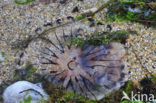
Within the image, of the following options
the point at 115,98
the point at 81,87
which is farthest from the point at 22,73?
the point at 115,98

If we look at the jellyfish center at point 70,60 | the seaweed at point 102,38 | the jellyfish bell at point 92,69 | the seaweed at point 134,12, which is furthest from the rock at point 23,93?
the seaweed at point 134,12

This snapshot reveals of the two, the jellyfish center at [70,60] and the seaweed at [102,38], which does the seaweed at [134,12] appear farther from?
the jellyfish center at [70,60]

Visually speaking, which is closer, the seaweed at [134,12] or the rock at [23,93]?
the rock at [23,93]

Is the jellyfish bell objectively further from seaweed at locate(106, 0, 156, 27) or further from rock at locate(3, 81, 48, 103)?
seaweed at locate(106, 0, 156, 27)

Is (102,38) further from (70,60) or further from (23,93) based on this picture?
(23,93)

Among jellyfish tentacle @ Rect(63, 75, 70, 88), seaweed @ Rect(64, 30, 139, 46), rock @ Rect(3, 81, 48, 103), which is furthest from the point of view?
seaweed @ Rect(64, 30, 139, 46)

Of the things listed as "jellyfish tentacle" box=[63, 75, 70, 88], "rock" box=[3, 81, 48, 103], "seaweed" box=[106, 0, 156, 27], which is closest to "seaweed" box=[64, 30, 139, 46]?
"seaweed" box=[106, 0, 156, 27]

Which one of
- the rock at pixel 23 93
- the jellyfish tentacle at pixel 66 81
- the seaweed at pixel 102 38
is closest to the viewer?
the rock at pixel 23 93

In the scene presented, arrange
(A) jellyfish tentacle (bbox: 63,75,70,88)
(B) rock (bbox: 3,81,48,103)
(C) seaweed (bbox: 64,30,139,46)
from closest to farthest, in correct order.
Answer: (B) rock (bbox: 3,81,48,103) < (A) jellyfish tentacle (bbox: 63,75,70,88) < (C) seaweed (bbox: 64,30,139,46)
